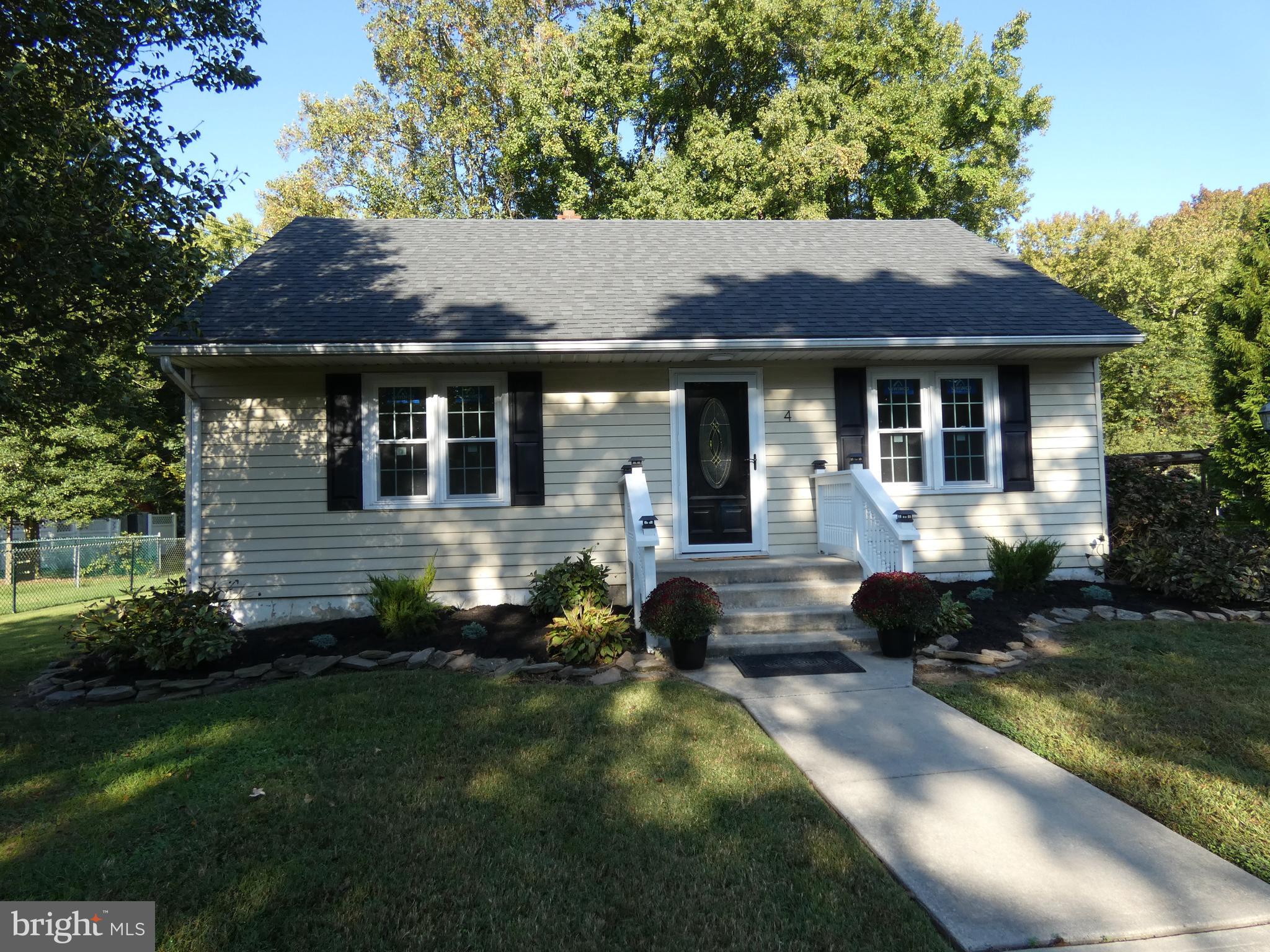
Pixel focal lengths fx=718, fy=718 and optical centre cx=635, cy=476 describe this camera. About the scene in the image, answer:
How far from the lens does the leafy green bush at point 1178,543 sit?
23.5 ft

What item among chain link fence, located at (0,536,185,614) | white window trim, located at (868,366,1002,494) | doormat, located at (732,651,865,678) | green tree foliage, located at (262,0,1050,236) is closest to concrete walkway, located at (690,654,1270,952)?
doormat, located at (732,651,865,678)

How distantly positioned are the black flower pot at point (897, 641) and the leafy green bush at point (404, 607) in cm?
407

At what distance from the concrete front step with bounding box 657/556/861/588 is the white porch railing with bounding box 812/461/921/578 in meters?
0.22

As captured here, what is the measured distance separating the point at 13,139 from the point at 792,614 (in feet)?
22.2

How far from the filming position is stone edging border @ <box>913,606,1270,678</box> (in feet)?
18.8

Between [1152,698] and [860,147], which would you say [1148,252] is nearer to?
[860,147]

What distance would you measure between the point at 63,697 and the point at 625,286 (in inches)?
265

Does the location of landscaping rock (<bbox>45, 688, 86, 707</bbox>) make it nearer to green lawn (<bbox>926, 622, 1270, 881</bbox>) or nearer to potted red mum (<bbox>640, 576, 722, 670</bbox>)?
potted red mum (<bbox>640, 576, 722, 670</bbox>)

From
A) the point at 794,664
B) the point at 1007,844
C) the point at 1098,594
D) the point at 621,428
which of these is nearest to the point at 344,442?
the point at 621,428

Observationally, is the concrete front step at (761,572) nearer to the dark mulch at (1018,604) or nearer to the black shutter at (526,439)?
the dark mulch at (1018,604)

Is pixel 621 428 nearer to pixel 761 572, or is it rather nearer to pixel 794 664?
pixel 761 572

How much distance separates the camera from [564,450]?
26.1 feet

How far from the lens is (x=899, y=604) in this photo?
229 inches

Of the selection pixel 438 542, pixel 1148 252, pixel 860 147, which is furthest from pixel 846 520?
pixel 1148 252
